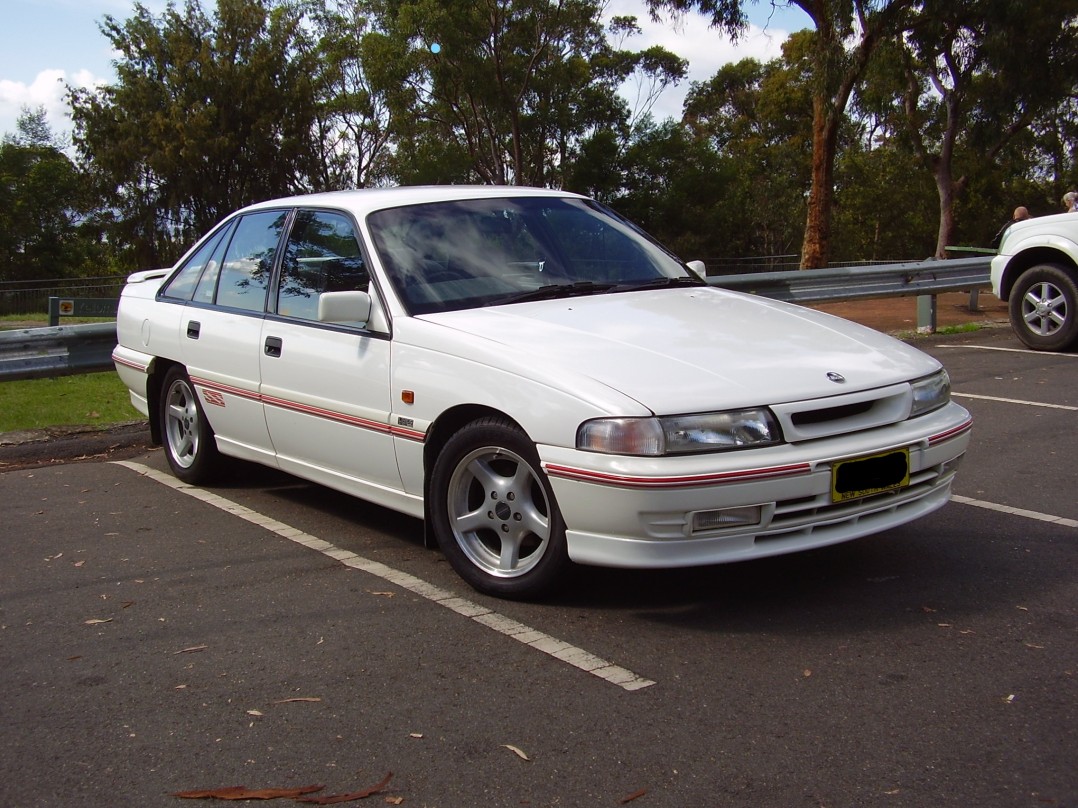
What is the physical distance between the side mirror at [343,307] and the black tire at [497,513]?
680mm

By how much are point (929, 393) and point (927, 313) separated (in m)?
8.45

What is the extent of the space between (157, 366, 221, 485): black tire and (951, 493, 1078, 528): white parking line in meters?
3.73

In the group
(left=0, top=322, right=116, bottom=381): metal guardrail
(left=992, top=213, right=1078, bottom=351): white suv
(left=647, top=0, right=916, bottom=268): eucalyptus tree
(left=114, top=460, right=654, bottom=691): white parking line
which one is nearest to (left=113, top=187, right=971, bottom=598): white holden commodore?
(left=114, top=460, right=654, bottom=691): white parking line

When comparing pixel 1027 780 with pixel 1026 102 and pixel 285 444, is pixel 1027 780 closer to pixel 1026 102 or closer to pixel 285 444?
pixel 285 444

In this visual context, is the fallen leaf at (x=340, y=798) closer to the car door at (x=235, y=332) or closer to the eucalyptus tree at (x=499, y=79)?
the car door at (x=235, y=332)

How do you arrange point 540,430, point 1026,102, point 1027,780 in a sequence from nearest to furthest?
point 1027,780, point 540,430, point 1026,102

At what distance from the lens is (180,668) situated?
12.2ft

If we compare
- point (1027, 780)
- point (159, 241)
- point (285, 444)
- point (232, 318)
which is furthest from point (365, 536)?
point (159, 241)

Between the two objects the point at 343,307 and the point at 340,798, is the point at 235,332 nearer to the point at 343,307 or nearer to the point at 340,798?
the point at 343,307

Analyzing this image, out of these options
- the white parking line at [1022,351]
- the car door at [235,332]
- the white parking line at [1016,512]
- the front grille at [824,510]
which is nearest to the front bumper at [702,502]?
the front grille at [824,510]

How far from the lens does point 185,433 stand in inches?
251

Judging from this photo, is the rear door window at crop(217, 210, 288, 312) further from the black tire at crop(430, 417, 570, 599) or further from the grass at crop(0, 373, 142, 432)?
the grass at crop(0, 373, 142, 432)

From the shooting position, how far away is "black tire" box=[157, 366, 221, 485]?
20.1 ft

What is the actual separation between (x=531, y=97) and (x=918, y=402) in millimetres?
37721
